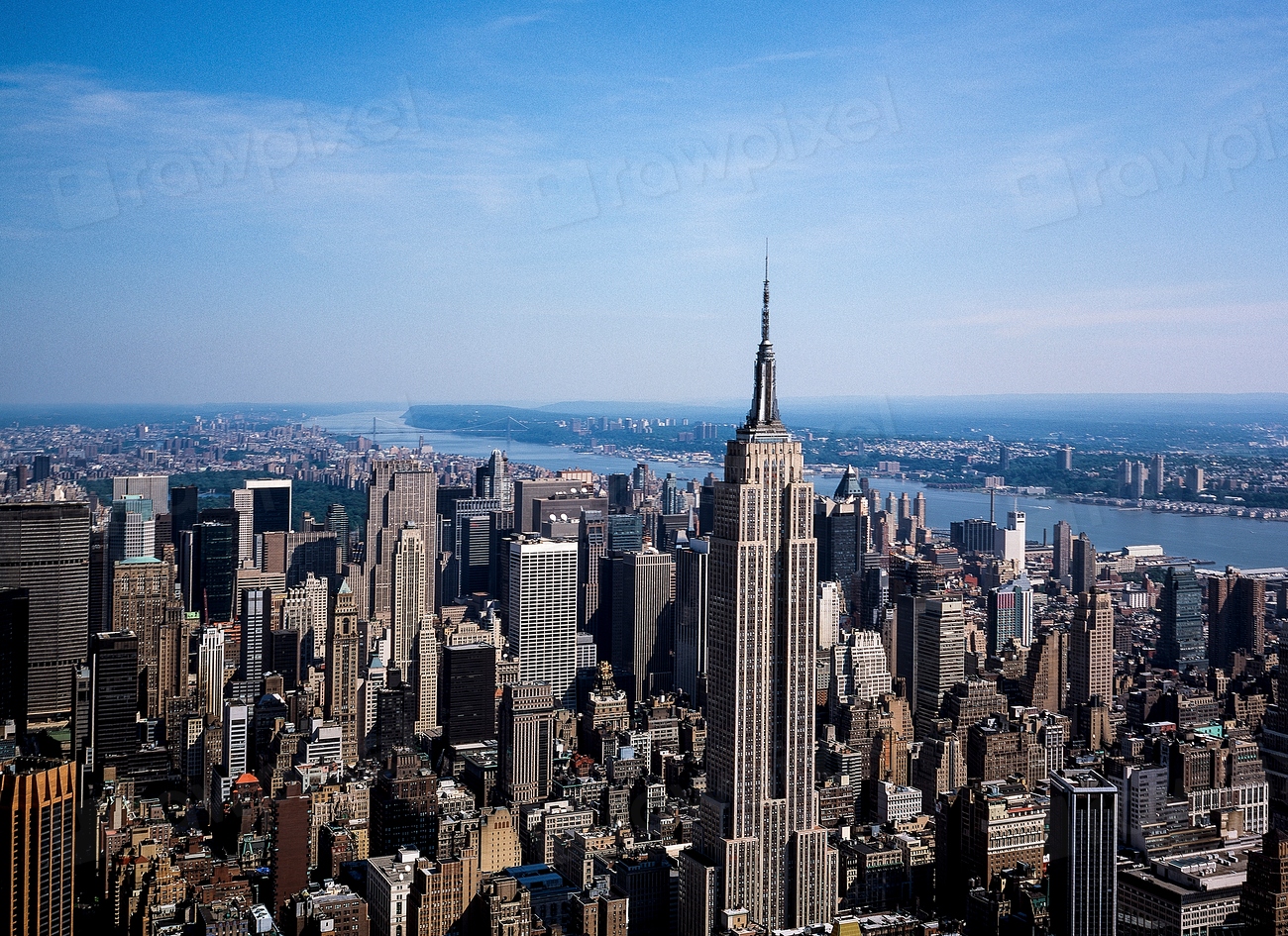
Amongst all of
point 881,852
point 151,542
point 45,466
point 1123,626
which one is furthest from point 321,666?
point 1123,626

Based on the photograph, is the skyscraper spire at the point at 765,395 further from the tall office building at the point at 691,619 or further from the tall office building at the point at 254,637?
the tall office building at the point at 254,637

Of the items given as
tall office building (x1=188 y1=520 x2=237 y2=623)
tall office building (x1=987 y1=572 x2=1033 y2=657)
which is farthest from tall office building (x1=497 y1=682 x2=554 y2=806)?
tall office building (x1=987 y1=572 x2=1033 y2=657)

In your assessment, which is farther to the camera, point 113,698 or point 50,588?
point 113,698

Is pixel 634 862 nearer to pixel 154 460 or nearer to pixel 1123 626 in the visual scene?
pixel 154 460

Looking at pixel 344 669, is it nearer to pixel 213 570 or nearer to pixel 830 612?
pixel 213 570

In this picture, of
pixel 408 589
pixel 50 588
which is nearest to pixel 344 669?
pixel 408 589

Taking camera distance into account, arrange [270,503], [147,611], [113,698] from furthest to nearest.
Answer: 1. [270,503]
2. [147,611]
3. [113,698]
